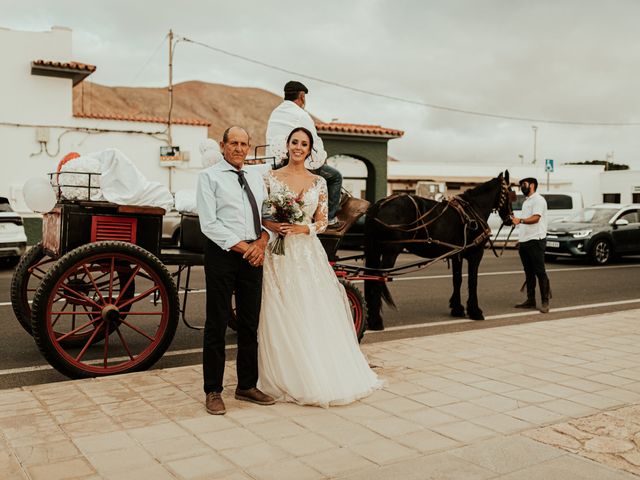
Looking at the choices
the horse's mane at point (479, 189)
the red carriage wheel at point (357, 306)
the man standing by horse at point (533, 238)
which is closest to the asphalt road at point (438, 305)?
the man standing by horse at point (533, 238)

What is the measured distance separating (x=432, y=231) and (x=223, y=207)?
192 inches

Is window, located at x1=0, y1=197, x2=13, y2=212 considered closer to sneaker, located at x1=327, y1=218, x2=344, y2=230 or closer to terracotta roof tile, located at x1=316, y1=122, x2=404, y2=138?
sneaker, located at x1=327, y1=218, x2=344, y2=230

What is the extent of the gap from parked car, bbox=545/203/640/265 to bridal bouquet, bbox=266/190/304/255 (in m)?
14.9

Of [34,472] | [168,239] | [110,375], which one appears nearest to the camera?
[34,472]

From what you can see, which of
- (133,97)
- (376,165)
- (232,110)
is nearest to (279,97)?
(232,110)

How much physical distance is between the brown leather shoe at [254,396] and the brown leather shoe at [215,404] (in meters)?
0.28

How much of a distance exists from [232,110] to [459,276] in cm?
11206

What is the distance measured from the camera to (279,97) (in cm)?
13825

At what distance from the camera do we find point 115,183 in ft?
21.0

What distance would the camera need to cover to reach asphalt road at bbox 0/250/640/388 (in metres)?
7.14

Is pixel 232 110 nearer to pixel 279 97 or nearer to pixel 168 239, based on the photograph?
pixel 279 97

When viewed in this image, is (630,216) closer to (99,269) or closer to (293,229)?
(293,229)

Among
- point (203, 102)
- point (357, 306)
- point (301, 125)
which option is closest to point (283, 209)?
point (301, 125)

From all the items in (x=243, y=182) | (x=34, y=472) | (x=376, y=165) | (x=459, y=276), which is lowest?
(x=34, y=472)
